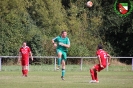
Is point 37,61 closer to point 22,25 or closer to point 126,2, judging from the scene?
point 22,25

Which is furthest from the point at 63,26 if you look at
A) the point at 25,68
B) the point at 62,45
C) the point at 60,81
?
the point at 60,81

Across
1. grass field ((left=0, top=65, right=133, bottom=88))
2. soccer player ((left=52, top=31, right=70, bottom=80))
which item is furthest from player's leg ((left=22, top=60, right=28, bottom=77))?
soccer player ((left=52, top=31, right=70, bottom=80))

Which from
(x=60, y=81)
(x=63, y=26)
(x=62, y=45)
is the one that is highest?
(x=63, y=26)

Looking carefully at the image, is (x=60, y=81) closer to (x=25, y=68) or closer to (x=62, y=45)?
(x=62, y=45)

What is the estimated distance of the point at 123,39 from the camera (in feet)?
200

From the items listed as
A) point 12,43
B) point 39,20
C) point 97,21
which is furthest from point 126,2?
point 12,43

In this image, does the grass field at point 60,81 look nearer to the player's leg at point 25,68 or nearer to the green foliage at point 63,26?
the player's leg at point 25,68

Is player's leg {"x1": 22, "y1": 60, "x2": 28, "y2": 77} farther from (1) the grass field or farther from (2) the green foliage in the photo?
(2) the green foliage

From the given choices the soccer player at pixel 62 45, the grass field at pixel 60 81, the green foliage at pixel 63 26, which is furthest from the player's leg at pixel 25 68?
the green foliage at pixel 63 26

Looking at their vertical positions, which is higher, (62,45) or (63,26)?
(63,26)

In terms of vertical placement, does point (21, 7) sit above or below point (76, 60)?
above

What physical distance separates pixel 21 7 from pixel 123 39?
38.5 ft

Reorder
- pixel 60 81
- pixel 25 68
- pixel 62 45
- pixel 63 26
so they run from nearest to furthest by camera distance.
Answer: pixel 60 81
pixel 62 45
pixel 25 68
pixel 63 26

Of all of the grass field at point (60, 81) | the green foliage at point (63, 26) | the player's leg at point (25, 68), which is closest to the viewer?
the grass field at point (60, 81)
